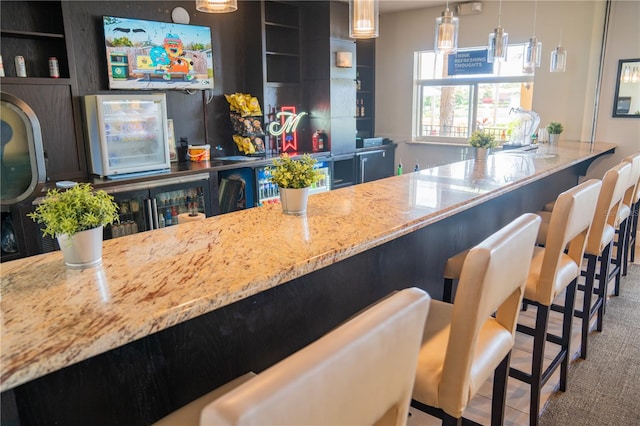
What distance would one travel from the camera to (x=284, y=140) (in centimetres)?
539

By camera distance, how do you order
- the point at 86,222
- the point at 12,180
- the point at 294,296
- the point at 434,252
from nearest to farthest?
the point at 86,222, the point at 294,296, the point at 434,252, the point at 12,180

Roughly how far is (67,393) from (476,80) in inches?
240

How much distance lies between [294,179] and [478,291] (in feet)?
2.64

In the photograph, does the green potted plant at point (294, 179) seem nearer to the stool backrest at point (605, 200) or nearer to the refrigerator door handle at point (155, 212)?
the stool backrest at point (605, 200)

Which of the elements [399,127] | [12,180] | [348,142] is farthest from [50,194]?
[399,127]

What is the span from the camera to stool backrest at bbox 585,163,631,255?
7.74 feet

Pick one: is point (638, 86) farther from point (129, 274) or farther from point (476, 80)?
point (129, 274)

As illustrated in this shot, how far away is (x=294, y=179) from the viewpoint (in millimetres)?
1721

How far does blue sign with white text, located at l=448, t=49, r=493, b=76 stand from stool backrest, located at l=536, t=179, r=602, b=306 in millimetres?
4438

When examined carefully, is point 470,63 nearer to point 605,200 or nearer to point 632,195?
point 632,195

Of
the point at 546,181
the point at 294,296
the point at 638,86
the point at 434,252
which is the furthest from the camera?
the point at 638,86

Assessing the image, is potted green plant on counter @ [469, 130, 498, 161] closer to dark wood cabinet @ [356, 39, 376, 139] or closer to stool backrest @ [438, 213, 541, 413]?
stool backrest @ [438, 213, 541, 413]

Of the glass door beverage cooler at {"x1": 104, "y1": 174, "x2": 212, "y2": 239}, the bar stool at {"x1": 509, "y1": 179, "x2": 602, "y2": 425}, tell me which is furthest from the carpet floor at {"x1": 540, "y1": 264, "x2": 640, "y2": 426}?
the glass door beverage cooler at {"x1": 104, "y1": 174, "x2": 212, "y2": 239}

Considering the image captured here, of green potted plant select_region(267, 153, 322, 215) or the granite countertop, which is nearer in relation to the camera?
the granite countertop
